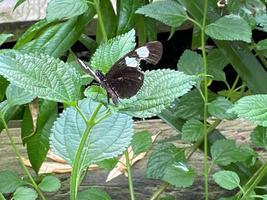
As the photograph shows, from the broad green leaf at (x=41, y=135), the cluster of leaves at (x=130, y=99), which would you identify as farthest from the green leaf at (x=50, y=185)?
the broad green leaf at (x=41, y=135)

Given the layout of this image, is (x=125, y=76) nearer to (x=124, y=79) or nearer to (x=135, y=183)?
(x=124, y=79)

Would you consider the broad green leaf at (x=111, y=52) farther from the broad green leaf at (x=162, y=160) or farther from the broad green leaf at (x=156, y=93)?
the broad green leaf at (x=162, y=160)

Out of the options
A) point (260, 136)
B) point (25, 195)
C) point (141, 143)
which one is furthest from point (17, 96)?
point (260, 136)

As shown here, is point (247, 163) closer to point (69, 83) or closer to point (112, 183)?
point (112, 183)

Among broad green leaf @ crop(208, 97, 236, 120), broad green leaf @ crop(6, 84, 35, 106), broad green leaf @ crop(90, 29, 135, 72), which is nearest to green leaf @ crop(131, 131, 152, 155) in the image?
broad green leaf @ crop(208, 97, 236, 120)

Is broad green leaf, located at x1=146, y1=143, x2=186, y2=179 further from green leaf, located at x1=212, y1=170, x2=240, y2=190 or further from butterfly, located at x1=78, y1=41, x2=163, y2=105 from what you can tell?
butterfly, located at x1=78, y1=41, x2=163, y2=105
